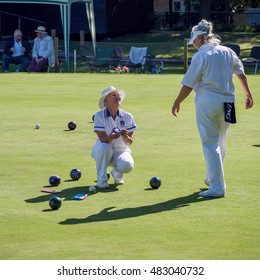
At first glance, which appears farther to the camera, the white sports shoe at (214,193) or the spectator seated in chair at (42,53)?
the spectator seated in chair at (42,53)

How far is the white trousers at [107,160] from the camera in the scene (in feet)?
41.9

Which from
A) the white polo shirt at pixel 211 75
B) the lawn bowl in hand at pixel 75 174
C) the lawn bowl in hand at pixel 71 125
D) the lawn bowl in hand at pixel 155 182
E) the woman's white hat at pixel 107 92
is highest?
the white polo shirt at pixel 211 75

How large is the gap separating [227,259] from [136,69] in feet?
94.2

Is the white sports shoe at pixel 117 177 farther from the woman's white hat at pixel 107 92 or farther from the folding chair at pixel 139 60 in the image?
the folding chair at pixel 139 60

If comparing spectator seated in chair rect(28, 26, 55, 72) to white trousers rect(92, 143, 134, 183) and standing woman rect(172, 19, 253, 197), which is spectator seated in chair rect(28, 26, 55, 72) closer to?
white trousers rect(92, 143, 134, 183)

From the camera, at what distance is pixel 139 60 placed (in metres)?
37.4

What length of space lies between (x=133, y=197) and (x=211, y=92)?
5.20 feet

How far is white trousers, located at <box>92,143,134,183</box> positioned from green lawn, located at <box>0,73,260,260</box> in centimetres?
24

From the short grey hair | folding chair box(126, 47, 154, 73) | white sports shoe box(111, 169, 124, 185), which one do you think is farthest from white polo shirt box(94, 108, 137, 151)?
folding chair box(126, 47, 154, 73)

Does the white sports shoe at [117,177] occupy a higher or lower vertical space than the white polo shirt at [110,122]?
lower

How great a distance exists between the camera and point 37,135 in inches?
730

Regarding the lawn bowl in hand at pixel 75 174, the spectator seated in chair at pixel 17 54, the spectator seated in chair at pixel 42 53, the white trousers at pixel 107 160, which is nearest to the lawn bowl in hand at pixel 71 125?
the lawn bowl in hand at pixel 75 174

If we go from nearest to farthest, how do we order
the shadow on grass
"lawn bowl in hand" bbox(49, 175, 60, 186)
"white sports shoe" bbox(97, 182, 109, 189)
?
the shadow on grass → "white sports shoe" bbox(97, 182, 109, 189) → "lawn bowl in hand" bbox(49, 175, 60, 186)

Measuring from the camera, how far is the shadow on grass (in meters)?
11.0
